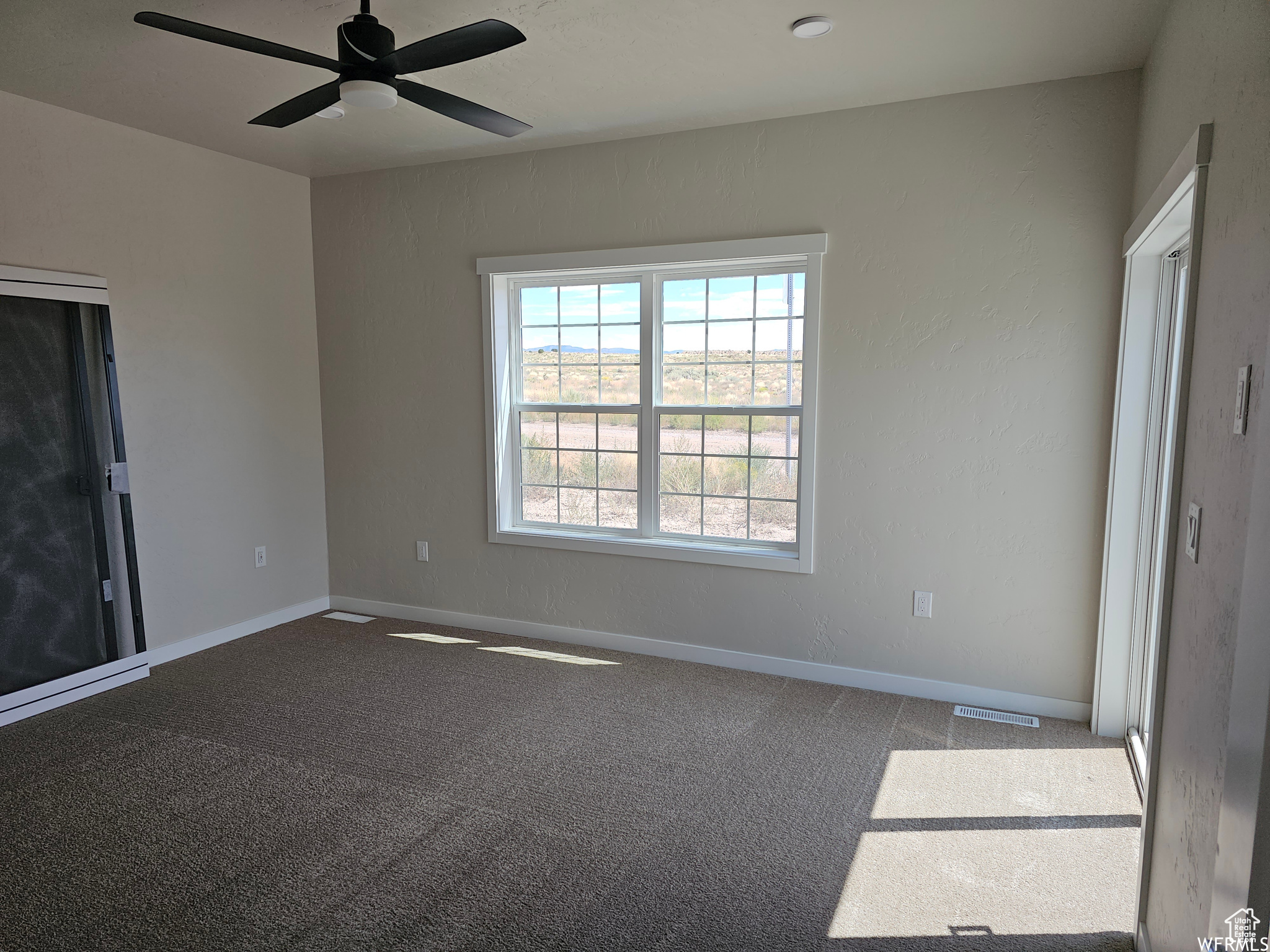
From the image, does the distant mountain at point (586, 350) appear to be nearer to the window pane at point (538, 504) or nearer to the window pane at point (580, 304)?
the window pane at point (580, 304)

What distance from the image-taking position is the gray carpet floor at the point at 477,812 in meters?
2.11

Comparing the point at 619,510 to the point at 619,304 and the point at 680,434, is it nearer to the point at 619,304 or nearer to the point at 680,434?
the point at 680,434

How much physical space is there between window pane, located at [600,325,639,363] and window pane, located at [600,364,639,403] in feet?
0.12

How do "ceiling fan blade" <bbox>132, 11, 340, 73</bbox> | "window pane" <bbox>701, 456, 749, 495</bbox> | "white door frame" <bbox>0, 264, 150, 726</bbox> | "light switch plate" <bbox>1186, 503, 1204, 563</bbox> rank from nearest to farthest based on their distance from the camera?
"light switch plate" <bbox>1186, 503, 1204, 563</bbox>, "ceiling fan blade" <bbox>132, 11, 340, 73</bbox>, "white door frame" <bbox>0, 264, 150, 726</bbox>, "window pane" <bbox>701, 456, 749, 495</bbox>

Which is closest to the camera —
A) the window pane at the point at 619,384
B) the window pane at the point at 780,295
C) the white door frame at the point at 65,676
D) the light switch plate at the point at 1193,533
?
the light switch plate at the point at 1193,533

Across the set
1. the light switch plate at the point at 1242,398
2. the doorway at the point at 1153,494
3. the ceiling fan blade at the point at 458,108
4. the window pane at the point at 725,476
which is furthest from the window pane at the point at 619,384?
the light switch plate at the point at 1242,398

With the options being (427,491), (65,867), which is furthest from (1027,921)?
(427,491)

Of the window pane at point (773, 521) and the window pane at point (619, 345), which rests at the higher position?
the window pane at point (619, 345)

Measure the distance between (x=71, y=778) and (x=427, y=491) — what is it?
2246mm

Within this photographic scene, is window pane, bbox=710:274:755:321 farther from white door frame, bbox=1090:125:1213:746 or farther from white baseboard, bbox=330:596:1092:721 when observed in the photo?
white baseboard, bbox=330:596:1092:721

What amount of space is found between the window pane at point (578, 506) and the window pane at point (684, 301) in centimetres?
107

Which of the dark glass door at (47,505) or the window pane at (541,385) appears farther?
the window pane at (541,385)

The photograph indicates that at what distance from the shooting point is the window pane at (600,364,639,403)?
166 inches

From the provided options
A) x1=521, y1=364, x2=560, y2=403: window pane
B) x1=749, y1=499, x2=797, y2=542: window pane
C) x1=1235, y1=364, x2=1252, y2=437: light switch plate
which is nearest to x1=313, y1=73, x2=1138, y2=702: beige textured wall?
x1=749, y1=499, x2=797, y2=542: window pane
